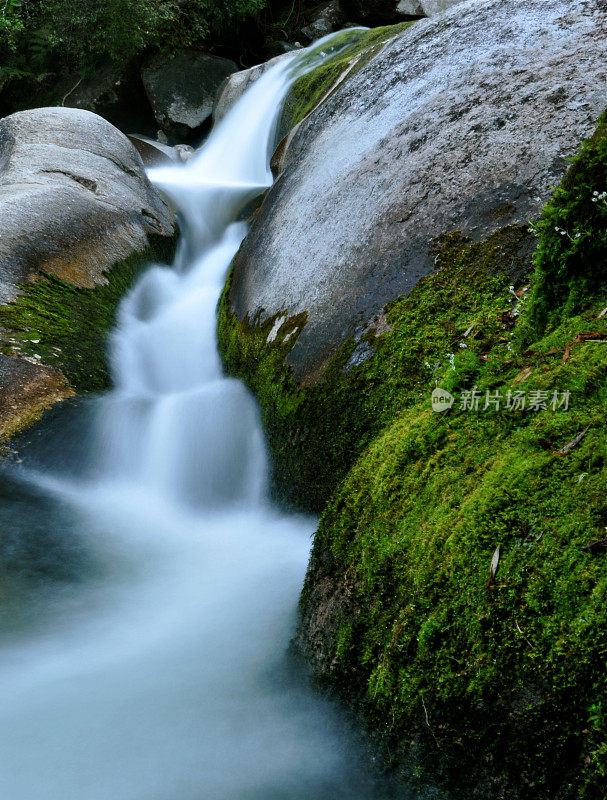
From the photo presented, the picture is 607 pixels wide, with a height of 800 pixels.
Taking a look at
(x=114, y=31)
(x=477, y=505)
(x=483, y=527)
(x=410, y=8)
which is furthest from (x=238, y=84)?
(x=483, y=527)

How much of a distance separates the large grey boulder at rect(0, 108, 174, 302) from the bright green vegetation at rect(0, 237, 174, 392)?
162mm

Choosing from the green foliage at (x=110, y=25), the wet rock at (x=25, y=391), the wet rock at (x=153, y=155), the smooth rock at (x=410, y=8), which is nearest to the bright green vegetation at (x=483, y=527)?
the wet rock at (x=25, y=391)

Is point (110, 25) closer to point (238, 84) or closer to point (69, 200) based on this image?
point (238, 84)

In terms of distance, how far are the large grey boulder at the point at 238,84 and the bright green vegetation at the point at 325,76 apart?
66.7 inches

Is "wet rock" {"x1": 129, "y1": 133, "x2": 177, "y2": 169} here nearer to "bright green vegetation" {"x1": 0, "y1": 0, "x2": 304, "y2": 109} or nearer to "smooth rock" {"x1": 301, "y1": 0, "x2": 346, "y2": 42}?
"bright green vegetation" {"x1": 0, "y1": 0, "x2": 304, "y2": 109}

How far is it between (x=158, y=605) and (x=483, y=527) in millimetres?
2291

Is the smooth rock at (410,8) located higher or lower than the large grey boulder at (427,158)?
lower

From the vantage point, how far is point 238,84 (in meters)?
14.4

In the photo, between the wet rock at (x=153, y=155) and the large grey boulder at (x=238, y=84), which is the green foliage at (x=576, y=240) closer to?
the wet rock at (x=153, y=155)

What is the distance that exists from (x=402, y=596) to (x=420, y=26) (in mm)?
6292

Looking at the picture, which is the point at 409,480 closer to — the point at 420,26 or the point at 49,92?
the point at 420,26

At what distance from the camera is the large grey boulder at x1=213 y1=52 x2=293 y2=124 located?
13.7 meters

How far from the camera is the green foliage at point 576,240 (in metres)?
2.63

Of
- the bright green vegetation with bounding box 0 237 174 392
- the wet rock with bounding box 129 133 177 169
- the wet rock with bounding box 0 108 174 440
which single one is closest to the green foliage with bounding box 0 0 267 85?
the wet rock with bounding box 129 133 177 169
